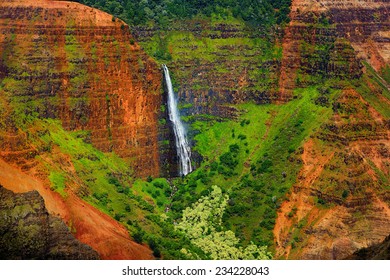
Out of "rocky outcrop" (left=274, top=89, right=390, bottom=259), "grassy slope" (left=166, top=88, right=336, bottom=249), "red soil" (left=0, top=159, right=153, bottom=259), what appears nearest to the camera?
"red soil" (left=0, top=159, right=153, bottom=259)

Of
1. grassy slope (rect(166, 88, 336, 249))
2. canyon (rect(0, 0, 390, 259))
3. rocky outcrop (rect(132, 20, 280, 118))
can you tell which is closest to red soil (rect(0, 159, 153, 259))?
canyon (rect(0, 0, 390, 259))

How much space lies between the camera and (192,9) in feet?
406

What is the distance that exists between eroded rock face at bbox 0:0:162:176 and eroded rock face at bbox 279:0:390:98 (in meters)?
13.1

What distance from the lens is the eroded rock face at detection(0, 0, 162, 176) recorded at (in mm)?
109312

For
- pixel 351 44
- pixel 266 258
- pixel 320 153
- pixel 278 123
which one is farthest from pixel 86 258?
pixel 351 44

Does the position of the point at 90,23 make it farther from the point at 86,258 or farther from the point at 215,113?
the point at 86,258

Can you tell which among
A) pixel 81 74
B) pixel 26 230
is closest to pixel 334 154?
pixel 81 74

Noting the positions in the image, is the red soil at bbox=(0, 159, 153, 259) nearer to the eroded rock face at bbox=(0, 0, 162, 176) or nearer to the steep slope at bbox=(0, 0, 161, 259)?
the steep slope at bbox=(0, 0, 161, 259)

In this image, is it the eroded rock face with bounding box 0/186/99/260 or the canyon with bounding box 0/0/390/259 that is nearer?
the eroded rock face with bounding box 0/186/99/260

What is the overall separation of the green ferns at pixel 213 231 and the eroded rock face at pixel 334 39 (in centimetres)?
1452

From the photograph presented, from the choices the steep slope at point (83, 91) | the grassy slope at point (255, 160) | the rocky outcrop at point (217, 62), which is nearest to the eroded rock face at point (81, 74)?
the steep slope at point (83, 91)

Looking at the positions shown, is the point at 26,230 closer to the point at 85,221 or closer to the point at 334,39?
the point at 85,221

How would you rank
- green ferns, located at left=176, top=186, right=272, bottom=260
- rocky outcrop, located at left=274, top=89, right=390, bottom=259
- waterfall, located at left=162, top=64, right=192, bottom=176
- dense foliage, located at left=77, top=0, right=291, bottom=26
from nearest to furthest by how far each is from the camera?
green ferns, located at left=176, top=186, right=272, bottom=260, rocky outcrop, located at left=274, top=89, right=390, bottom=259, waterfall, located at left=162, top=64, right=192, bottom=176, dense foliage, located at left=77, top=0, right=291, bottom=26

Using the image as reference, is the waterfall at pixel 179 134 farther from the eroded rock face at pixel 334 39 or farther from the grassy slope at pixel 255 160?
the eroded rock face at pixel 334 39
